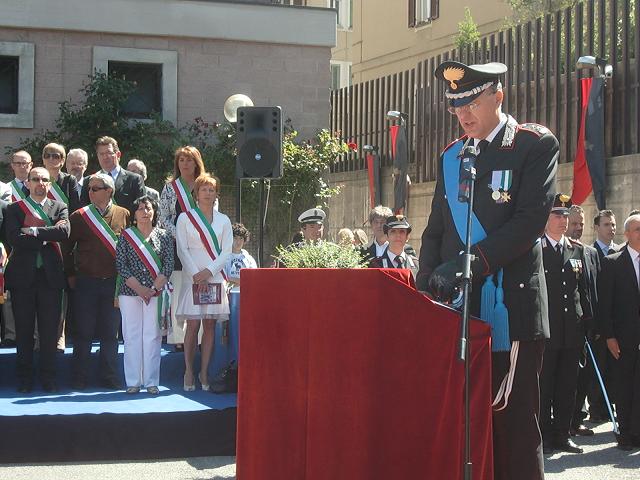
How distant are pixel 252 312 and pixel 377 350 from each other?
0.60 meters

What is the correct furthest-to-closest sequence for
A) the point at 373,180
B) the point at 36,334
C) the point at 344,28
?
1. the point at 344,28
2. the point at 373,180
3. the point at 36,334

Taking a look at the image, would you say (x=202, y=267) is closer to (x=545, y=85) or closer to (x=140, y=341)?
(x=140, y=341)

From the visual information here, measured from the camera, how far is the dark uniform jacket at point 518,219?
446cm

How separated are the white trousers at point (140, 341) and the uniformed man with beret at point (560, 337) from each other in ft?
10.6

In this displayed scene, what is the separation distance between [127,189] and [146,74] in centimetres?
656

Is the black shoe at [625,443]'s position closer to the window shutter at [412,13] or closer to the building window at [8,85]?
the building window at [8,85]

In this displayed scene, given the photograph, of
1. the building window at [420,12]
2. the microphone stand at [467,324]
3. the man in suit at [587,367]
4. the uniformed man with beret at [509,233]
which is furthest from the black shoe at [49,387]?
the building window at [420,12]

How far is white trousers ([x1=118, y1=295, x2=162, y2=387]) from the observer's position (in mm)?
8781

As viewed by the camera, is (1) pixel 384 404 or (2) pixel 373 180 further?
(2) pixel 373 180

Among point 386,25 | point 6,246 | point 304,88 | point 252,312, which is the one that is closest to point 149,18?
point 304,88

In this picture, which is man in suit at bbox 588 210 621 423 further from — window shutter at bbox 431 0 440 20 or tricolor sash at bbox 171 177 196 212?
window shutter at bbox 431 0 440 20

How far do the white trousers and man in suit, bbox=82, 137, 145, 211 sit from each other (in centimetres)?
149

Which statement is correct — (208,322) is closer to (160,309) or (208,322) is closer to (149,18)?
(160,309)

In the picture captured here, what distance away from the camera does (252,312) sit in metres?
4.65
